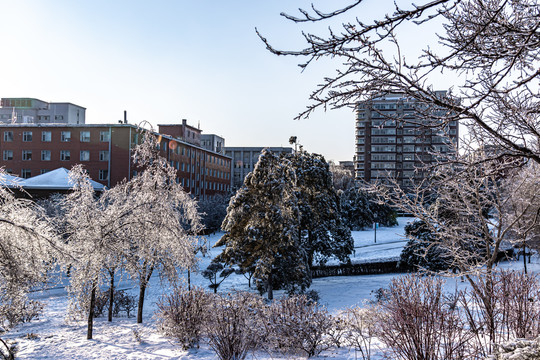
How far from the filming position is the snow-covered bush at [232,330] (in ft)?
33.4

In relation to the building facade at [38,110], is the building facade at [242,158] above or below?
below

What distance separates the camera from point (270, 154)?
78.6 ft

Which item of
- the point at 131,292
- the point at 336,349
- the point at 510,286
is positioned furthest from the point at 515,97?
the point at 131,292

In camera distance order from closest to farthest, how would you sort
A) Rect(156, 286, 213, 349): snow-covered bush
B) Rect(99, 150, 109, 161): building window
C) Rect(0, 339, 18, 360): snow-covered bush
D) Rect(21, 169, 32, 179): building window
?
1. Rect(0, 339, 18, 360): snow-covered bush
2. Rect(156, 286, 213, 349): snow-covered bush
3. Rect(99, 150, 109, 161): building window
4. Rect(21, 169, 32, 179): building window

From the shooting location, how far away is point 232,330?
10.4 m

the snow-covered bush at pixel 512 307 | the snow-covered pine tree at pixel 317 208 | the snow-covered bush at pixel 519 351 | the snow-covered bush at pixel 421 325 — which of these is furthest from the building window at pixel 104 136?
the snow-covered bush at pixel 519 351

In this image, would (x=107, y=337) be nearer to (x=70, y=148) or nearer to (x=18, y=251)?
(x=18, y=251)

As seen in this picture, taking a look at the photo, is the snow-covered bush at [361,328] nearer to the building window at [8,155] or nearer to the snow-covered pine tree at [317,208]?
the snow-covered pine tree at [317,208]

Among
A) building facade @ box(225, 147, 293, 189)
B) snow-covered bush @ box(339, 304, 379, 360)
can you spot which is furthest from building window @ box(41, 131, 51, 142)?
building facade @ box(225, 147, 293, 189)

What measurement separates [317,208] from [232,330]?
18.1 m

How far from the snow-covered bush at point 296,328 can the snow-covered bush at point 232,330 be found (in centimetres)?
46

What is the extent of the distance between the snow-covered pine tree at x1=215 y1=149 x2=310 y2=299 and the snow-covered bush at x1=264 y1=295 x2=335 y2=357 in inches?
437

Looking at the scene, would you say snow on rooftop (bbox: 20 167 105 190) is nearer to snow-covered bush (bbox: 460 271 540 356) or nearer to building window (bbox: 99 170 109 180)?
building window (bbox: 99 170 109 180)

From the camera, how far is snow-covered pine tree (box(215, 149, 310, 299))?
901 inches
